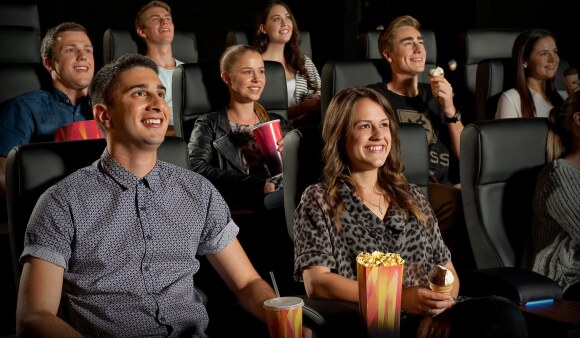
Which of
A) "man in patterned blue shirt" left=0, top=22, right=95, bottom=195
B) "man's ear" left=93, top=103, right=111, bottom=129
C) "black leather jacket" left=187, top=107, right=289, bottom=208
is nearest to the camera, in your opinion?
"man's ear" left=93, top=103, right=111, bottom=129

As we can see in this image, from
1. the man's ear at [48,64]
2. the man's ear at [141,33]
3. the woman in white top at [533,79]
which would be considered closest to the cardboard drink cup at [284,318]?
the man's ear at [48,64]

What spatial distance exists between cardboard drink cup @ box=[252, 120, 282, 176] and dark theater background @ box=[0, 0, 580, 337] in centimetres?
202

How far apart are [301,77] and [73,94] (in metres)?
1.58

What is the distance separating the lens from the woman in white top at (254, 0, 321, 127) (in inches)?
171

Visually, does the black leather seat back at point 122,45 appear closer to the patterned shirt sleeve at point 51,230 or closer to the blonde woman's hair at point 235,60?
the blonde woman's hair at point 235,60

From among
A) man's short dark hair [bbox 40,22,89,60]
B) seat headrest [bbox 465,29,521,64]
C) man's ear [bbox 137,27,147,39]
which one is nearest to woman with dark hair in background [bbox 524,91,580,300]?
man's short dark hair [bbox 40,22,89,60]

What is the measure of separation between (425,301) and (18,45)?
10.6ft

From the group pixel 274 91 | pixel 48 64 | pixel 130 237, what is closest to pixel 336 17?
pixel 274 91

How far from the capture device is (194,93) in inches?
135

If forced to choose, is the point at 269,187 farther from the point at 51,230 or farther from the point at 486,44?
the point at 486,44

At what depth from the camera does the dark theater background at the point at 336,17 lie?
562cm

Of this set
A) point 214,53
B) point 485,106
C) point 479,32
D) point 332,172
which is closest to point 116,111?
point 332,172

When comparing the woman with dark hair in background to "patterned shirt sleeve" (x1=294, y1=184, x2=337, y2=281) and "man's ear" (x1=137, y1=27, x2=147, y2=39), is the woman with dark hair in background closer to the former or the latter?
"patterned shirt sleeve" (x1=294, y1=184, x2=337, y2=281)

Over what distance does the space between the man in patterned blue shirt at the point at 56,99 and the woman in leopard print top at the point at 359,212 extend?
118 centimetres
